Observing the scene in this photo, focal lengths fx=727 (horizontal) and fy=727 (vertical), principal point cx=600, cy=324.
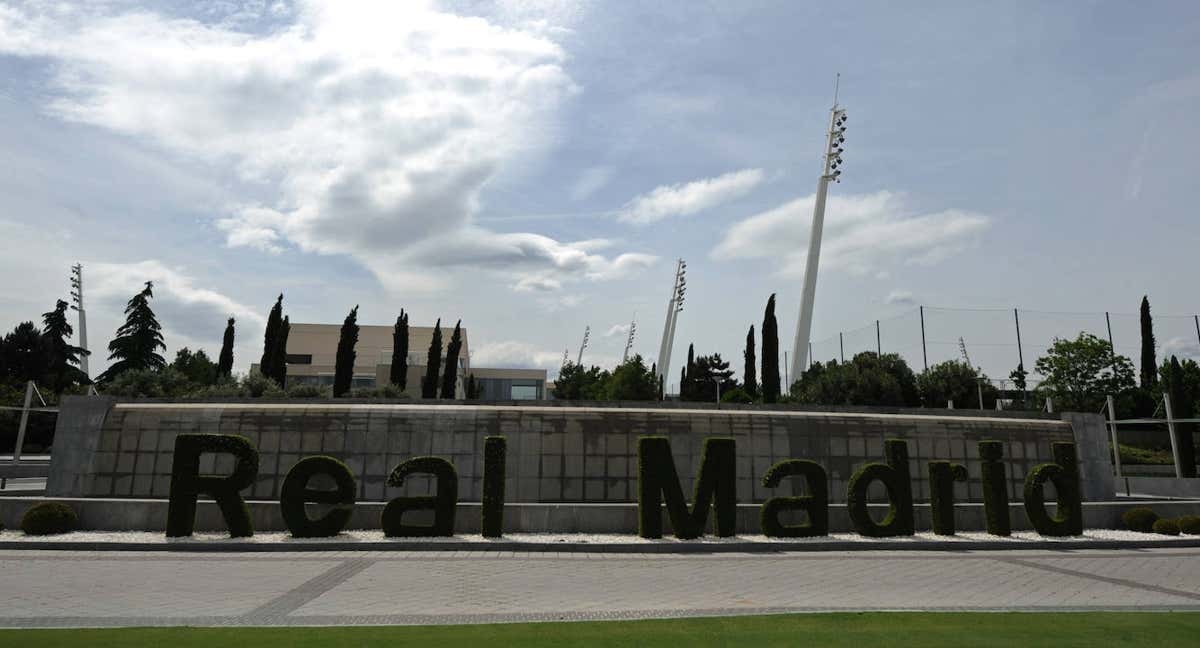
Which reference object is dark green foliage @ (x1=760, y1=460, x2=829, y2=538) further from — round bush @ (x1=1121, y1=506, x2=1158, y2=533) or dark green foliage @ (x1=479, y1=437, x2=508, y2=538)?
round bush @ (x1=1121, y1=506, x2=1158, y2=533)

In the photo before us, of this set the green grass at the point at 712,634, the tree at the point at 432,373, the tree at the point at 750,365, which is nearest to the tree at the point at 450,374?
the tree at the point at 432,373

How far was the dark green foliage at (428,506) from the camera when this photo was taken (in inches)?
638

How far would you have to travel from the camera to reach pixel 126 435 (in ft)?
66.0

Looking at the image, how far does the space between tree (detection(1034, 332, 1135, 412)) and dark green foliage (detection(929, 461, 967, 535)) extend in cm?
4169

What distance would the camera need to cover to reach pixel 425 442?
2011cm

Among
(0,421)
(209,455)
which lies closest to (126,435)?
(209,455)

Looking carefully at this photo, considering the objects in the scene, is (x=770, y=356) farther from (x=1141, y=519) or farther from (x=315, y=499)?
(x=315, y=499)

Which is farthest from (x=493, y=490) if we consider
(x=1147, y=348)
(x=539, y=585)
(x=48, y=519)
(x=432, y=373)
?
(x=1147, y=348)

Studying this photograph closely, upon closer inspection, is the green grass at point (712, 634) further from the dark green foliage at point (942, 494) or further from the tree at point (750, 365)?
the tree at point (750, 365)

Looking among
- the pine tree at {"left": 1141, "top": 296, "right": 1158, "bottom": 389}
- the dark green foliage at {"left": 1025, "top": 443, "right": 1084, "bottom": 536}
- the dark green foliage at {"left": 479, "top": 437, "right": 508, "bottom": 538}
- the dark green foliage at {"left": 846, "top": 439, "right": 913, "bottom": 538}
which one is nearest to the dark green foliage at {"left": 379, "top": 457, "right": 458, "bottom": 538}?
the dark green foliage at {"left": 479, "top": 437, "right": 508, "bottom": 538}

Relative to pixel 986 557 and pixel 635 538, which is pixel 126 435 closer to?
pixel 635 538

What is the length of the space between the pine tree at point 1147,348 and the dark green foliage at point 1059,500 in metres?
50.2

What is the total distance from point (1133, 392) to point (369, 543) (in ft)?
189

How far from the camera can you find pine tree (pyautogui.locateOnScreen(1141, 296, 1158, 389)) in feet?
195
